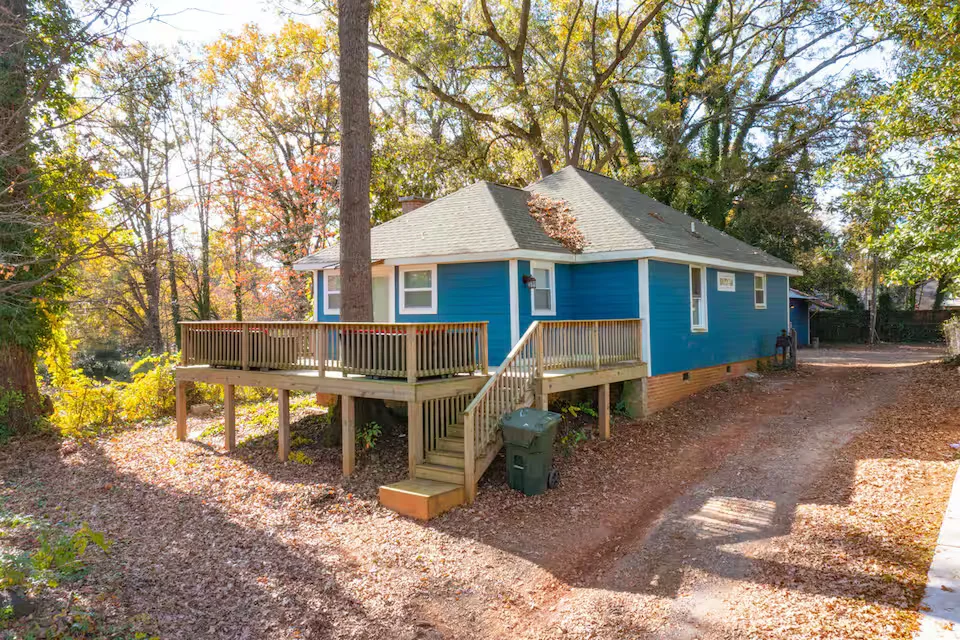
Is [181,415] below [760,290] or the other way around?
below

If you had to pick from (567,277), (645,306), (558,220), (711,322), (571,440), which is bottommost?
(571,440)

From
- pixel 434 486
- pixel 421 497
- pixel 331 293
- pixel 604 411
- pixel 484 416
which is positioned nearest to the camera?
pixel 421 497

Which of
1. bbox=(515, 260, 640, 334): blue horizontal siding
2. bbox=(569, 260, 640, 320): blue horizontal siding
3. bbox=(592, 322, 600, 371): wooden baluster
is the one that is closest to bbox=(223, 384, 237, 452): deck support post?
bbox=(515, 260, 640, 334): blue horizontal siding

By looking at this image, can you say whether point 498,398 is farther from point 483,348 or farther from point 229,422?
point 229,422

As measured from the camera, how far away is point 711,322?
48.9 ft

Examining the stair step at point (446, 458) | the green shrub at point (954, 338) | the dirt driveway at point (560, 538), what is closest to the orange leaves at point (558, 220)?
the dirt driveway at point (560, 538)

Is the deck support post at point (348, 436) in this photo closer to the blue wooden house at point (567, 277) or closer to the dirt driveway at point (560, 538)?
the dirt driveway at point (560, 538)

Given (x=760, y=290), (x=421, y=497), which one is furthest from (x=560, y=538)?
(x=760, y=290)

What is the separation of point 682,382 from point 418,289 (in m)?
6.52

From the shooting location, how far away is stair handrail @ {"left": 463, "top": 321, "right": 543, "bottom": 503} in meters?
8.14

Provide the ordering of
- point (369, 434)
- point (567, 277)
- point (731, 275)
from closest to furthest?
1. point (369, 434)
2. point (567, 277)
3. point (731, 275)

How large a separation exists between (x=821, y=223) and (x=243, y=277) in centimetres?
2743

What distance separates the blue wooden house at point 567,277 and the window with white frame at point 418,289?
0.02 meters

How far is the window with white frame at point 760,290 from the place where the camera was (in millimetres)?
17594
